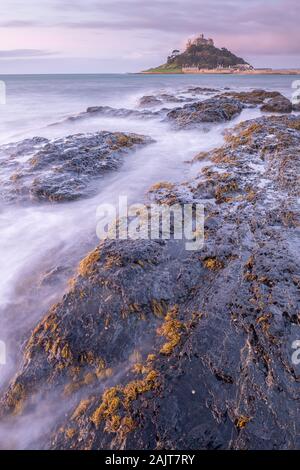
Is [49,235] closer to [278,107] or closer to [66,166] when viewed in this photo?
[66,166]

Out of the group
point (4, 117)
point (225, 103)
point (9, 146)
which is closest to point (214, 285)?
point (9, 146)

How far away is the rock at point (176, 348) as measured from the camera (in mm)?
2820

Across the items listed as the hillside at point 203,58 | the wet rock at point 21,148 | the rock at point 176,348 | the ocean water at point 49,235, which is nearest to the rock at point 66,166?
the wet rock at point 21,148

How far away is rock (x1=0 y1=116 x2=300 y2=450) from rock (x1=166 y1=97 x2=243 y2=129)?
1047 cm

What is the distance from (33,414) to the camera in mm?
3178

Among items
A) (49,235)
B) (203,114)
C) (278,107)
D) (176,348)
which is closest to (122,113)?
(203,114)

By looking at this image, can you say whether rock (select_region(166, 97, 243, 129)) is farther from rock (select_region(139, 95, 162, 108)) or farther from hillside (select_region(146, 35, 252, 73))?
hillside (select_region(146, 35, 252, 73))

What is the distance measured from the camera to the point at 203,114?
15172 millimetres

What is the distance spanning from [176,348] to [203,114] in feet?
45.4

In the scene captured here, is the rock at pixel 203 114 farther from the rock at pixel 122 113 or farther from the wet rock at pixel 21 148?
the wet rock at pixel 21 148

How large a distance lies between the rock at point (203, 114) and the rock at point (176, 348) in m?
10.5

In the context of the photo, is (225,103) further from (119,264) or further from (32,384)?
(32,384)

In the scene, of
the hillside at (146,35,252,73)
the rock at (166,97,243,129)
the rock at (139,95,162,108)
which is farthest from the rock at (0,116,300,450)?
the hillside at (146,35,252,73)

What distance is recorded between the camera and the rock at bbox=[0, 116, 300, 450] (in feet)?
9.25
